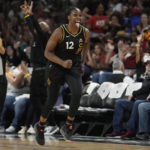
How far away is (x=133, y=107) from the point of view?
9.26 meters

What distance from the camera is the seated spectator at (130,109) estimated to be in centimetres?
920

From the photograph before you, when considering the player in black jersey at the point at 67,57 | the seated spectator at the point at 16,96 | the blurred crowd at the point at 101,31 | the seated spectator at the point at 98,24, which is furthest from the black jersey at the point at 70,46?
the seated spectator at the point at 98,24

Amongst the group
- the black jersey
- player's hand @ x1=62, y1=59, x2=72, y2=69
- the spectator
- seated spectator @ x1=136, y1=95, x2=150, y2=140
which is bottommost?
seated spectator @ x1=136, y1=95, x2=150, y2=140

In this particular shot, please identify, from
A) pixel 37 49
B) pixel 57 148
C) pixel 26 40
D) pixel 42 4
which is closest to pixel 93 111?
pixel 37 49

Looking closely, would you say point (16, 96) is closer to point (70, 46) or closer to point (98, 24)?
point (98, 24)

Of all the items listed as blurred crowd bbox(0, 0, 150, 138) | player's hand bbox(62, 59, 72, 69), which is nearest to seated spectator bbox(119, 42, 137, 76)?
blurred crowd bbox(0, 0, 150, 138)

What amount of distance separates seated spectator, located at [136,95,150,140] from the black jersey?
7.59ft

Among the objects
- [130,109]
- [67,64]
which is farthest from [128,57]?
[67,64]

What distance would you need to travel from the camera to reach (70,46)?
6.95 metres

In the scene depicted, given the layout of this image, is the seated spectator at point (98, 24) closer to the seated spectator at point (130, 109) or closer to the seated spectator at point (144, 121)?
the seated spectator at point (130, 109)

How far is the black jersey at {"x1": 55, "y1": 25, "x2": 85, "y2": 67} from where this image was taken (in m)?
6.96

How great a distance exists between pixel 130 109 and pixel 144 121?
0.73 metres

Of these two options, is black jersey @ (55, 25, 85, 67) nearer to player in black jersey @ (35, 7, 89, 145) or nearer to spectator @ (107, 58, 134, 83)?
player in black jersey @ (35, 7, 89, 145)

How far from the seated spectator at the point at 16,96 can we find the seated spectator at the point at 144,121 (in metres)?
→ 2.69
